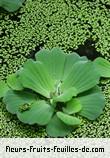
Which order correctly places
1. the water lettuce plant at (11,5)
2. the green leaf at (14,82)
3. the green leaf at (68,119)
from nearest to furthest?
the green leaf at (68,119)
the green leaf at (14,82)
the water lettuce plant at (11,5)

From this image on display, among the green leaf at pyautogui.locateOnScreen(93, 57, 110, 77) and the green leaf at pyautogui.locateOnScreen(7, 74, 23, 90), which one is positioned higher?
the green leaf at pyautogui.locateOnScreen(93, 57, 110, 77)

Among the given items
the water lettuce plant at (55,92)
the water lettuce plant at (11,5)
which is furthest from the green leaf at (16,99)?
the water lettuce plant at (11,5)

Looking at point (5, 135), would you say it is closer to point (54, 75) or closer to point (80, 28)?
point (54, 75)

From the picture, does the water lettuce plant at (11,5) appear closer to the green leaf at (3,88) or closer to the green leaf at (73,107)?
the green leaf at (3,88)

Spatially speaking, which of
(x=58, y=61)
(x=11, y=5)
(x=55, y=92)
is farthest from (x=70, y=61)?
(x=11, y=5)

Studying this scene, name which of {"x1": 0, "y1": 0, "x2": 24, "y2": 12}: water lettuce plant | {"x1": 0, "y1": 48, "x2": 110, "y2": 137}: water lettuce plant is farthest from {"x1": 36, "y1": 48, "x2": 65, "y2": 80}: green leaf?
{"x1": 0, "y1": 0, "x2": 24, "y2": 12}: water lettuce plant

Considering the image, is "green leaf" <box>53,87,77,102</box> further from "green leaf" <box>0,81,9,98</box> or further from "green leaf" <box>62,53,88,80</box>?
"green leaf" <box>0,81,9,98</box>
